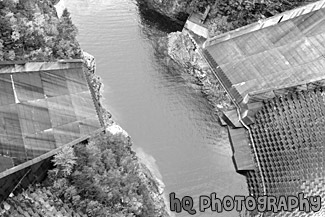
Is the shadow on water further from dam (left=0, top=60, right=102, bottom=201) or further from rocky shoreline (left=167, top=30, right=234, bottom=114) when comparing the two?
dam (left=0, top=60, right=102, bottom=201)

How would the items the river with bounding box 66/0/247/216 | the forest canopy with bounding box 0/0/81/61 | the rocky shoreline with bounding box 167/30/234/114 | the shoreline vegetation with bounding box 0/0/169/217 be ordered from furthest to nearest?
the rocky shoreline with bounding box 167/30/234/114 → the river with bounding box 66/0/247/216 → the forest canopy with bounding box 0/0/81/61 → the shoreline vegetation with bounding box 0/0/169/217

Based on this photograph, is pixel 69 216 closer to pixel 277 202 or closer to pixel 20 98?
pixel 20 98

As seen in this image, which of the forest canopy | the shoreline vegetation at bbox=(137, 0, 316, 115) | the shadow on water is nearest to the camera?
the forest canopy

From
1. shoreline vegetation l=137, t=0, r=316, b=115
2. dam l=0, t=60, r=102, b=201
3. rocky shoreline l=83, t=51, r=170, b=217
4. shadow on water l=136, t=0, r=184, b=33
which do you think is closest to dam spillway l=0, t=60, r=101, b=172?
dam l=0, t=60, r=102, b=201

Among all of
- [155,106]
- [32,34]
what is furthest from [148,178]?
[32,34]

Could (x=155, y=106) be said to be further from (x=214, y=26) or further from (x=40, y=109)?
(x=40, y=109)

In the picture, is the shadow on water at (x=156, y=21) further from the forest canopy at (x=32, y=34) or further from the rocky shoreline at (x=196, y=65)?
the forest canopy at (x=32, y=34)

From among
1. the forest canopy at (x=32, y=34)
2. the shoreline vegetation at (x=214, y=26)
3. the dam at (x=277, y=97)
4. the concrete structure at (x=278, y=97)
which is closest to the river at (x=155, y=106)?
the shoreline vegetation at (x=214, y=26)
